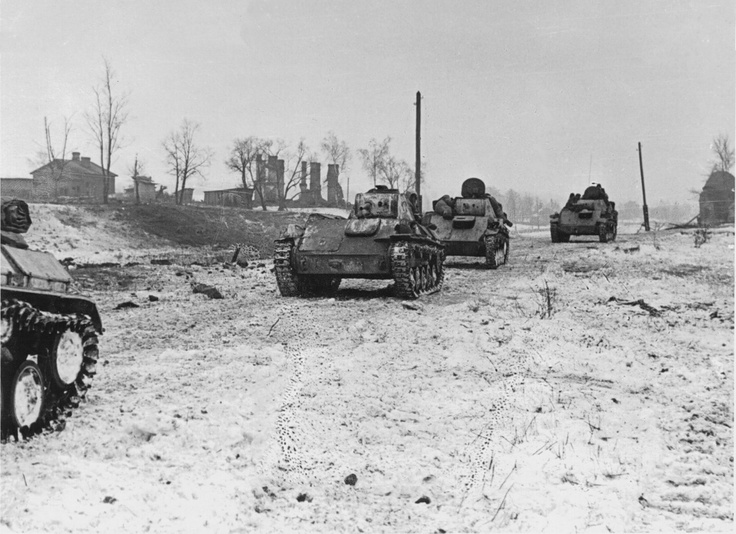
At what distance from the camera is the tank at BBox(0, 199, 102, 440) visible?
3.59 metres

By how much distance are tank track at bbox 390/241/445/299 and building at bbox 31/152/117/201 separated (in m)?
40.4

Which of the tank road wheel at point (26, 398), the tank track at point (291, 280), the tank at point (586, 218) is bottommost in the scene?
the tank road wheel at point (26, 398)

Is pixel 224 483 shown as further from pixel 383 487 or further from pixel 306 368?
pixel 306 368

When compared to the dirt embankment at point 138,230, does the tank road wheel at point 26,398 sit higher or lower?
lower

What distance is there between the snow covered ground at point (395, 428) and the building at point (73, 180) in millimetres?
43763

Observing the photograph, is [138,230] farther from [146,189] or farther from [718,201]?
[718,201]

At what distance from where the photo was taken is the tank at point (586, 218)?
79.2 feet

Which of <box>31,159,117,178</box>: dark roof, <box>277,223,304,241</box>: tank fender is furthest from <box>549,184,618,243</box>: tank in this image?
<box>31,159,117,178</box>: dark roof

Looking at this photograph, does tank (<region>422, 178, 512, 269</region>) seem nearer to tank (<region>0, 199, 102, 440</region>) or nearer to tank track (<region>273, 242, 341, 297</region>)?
tank track (<region>273, 242, 341, 297</region>)

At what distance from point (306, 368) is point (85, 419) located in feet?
6.40

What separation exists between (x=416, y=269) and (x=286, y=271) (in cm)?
212

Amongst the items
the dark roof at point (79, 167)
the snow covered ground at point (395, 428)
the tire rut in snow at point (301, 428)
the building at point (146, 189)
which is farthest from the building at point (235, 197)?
the tire rut in snow at point (301, 428)

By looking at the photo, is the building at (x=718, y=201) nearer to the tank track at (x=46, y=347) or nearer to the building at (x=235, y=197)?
the building at (x=235, y=197)

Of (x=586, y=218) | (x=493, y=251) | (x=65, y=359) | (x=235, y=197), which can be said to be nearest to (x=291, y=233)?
(x=65, y=359)
